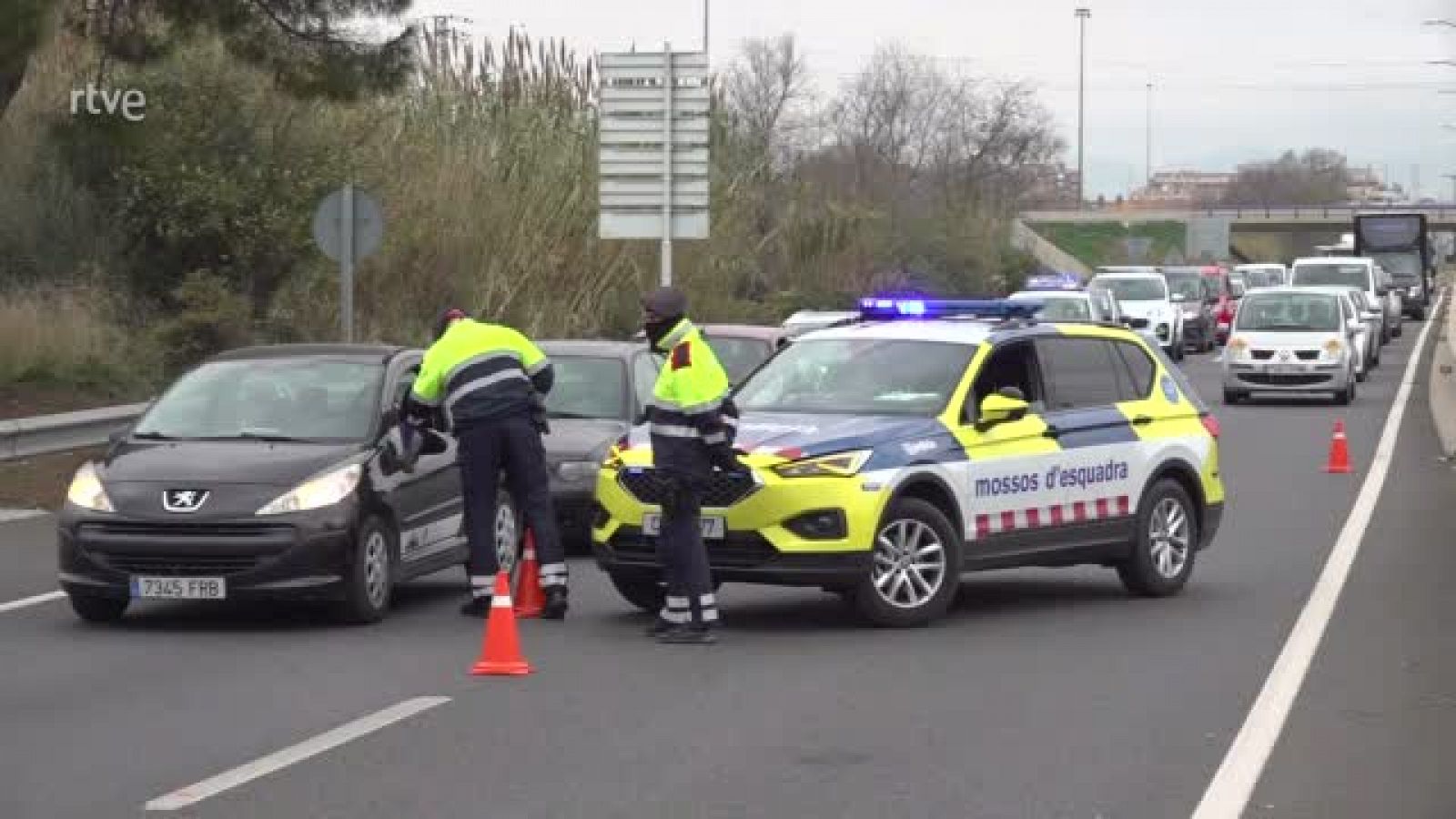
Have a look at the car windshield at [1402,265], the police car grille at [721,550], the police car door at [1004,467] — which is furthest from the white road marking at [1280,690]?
the car windshield at [1402,265]

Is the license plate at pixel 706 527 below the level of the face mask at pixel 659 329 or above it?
below

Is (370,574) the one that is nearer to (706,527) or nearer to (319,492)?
(319,492)

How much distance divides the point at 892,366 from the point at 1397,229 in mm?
69162

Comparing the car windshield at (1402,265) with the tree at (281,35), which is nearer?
the tree at (281,35)

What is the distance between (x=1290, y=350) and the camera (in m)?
36.8

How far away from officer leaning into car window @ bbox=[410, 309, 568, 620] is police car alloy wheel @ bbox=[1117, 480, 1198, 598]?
3.39 meters

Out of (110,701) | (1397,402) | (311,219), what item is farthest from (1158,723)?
(1397,402)

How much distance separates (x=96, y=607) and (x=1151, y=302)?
129 feet

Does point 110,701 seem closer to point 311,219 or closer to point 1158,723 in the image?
point 1158,723

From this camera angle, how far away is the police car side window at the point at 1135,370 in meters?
14.8

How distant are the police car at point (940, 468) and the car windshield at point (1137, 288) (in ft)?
117

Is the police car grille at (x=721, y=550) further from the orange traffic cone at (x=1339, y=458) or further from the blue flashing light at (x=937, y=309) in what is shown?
the orange traffic cone at (x=1339, y=458)

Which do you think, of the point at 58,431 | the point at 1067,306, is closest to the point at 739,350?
the point at 58,431

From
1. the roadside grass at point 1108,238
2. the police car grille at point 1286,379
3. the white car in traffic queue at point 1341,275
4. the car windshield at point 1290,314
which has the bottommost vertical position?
the police car grille at point 1286,379
